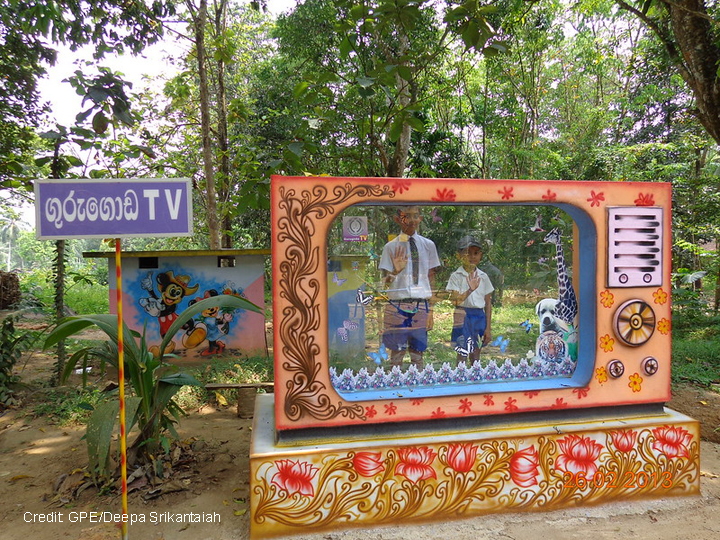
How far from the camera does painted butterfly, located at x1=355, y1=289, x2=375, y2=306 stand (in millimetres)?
2916

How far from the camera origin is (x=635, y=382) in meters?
3.10

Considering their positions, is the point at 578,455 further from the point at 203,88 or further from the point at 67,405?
the point at 203,88

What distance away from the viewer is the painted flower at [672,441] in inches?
120

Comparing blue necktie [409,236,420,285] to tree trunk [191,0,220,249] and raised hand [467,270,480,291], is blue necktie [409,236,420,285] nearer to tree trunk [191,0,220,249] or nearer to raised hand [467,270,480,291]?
raised hand [467,270,480,291]

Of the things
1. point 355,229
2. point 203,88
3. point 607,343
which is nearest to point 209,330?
point 203,88

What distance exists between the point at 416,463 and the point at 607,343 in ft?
4.85

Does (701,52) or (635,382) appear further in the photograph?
(701,52)

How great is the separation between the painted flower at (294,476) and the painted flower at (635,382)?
84.2 inches

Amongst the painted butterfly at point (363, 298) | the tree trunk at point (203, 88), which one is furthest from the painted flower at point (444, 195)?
the tree trunk at point (203, 88)

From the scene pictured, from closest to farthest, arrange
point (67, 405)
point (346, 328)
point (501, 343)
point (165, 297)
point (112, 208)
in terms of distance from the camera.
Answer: point (112, 208)
point (346, 328)
point (501, 343)
point (67, 405)
point (165, 297)

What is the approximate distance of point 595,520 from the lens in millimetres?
2871

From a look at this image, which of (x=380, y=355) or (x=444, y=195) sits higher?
(x=444, y=195)

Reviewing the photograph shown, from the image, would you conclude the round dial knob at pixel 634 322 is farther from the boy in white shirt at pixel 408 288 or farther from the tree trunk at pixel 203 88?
the tree trunk at pixel 203 88

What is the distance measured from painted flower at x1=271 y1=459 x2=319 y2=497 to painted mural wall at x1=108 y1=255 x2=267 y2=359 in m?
4.50
